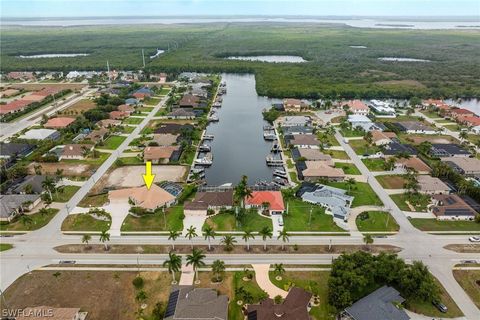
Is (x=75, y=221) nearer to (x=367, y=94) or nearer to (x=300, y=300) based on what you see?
(x=300, y=300)

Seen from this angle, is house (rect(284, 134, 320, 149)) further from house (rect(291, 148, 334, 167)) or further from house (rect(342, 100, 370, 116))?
house (rect(342, 100, 370, 116))

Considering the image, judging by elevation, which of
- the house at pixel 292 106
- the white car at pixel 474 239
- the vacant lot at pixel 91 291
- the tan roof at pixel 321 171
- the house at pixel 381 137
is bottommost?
the vacant lot at pixel 91 291

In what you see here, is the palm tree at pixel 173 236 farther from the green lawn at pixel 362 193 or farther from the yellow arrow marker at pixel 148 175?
the green lawn at pixel 362 193

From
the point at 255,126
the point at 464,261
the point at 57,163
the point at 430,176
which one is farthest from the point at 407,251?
the point at 57,163

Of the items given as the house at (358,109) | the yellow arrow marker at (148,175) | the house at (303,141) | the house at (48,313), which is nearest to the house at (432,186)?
the house at (303,141)

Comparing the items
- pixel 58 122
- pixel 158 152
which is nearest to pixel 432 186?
pixel 158 152

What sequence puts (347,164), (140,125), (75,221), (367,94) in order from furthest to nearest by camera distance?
(367,94) → (140,125) → (347,164) → (75,221)
